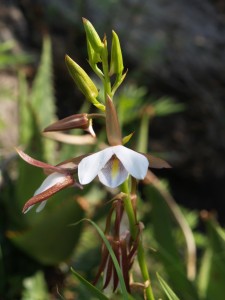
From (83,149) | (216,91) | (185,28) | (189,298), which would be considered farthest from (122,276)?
(185,28)

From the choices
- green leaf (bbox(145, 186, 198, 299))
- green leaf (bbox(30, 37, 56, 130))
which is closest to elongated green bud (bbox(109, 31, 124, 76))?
green leaf (bbox(145, 186, 198, 299))

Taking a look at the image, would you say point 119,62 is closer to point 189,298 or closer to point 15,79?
point 189,298

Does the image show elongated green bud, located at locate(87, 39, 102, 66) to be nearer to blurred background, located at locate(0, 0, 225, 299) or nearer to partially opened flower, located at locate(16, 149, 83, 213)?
partially opened flower, located at locate(16, 149, 83, 213)

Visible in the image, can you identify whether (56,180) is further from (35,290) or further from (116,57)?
(35,290)

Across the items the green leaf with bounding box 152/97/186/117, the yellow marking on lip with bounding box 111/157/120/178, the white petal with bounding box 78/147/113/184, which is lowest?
the green leaf with bounding box 152/97/186/117

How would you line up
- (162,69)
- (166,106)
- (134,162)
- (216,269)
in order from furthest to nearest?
1. (162,69)
2. (166,106)
3. (216,269)
4. (134,162)

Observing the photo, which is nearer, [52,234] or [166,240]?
[166,240]

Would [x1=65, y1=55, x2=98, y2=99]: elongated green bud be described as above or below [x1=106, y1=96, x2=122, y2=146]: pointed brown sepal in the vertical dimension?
above

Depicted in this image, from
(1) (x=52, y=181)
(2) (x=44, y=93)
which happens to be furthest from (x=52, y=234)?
(1) (x=52, y=181)

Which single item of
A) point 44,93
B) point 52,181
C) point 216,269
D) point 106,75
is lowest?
point 44,93
